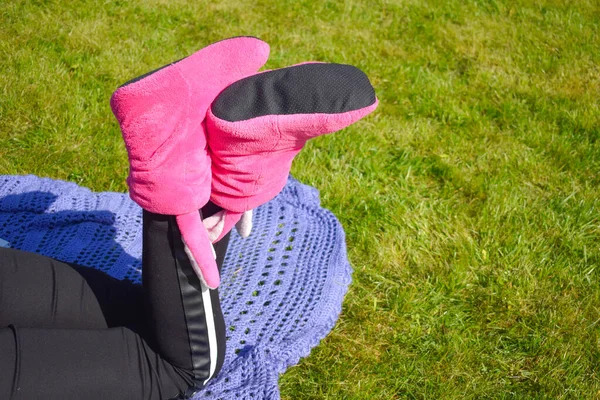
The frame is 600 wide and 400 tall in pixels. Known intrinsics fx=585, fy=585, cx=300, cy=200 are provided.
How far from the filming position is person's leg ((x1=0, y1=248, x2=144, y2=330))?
4.79ft

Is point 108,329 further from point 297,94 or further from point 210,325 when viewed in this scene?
point 297,94

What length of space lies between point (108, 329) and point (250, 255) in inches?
29.7

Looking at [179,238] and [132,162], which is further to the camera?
[179,238]

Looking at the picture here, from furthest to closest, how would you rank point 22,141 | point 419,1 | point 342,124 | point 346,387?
point 419,1 < point 22,141 < point 346,387 < point 342,124

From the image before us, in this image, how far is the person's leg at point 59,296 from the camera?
57.5 inches

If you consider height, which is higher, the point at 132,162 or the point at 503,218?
the point at 132,162

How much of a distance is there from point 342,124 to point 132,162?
1.51ft

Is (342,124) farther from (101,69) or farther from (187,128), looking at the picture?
(101,69)

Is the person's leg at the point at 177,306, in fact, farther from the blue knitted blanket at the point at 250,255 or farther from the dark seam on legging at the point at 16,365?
the dark seam on legging at the point at 16,365

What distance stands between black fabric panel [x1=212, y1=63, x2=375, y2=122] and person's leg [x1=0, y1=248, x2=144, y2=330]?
0.67m

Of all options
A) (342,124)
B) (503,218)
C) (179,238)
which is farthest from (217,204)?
(503,218)

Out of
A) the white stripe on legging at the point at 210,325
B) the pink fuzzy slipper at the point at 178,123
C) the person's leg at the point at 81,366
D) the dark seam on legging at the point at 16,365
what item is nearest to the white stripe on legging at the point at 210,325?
the white stripe on legging at the point at 210,325

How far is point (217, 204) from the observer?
1.43 meters

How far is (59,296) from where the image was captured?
4.99 feet
